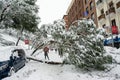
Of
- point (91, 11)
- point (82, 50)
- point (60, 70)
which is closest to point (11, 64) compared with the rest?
point (60, 70)

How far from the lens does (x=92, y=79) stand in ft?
39.4

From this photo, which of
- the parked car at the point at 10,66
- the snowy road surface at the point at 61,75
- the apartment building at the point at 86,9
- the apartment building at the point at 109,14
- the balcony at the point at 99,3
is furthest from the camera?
the apartment building at the point at 86,9

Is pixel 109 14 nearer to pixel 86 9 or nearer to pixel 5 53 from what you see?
pixel 86 9

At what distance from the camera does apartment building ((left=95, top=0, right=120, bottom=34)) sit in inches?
998

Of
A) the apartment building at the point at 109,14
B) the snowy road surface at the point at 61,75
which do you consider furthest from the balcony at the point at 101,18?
the snowy road surface at the point at 61,75

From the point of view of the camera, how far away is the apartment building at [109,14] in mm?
25359

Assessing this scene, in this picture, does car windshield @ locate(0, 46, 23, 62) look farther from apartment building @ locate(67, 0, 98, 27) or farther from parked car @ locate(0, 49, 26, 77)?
apartment building @ locate(67, 0, 98, 27)

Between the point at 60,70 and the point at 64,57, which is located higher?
the point at 64,57

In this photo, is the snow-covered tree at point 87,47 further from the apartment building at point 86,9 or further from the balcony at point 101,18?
the apartment building at point 86,9

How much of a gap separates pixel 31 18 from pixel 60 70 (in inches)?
439

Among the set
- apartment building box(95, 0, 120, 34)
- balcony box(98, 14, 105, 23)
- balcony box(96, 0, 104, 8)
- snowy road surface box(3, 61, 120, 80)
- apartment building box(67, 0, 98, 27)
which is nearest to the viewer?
snowy road surface box(3, 61, 120, 80)

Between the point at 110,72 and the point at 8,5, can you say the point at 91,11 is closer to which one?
the point at 8,5

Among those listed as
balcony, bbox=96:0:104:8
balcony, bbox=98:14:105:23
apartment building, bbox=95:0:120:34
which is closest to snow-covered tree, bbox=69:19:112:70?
apartment building, bbox=95:0:120:34

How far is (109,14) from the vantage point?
82.7 ft
